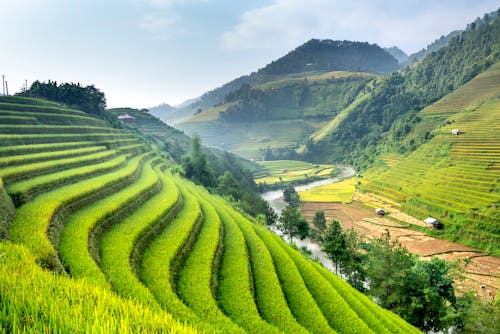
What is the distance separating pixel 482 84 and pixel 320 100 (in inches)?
3833

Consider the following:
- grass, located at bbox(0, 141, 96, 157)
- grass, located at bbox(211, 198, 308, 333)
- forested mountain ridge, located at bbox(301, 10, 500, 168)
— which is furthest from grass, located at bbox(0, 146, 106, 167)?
forested mountain ridge, located at bbox(301, 10, 500, 168)

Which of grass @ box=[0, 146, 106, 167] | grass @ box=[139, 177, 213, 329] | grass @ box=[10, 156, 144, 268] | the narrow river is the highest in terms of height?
grass @ box=[0, 146, 106, 167]

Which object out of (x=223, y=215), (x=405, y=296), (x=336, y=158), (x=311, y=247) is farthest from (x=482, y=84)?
(x=223, y=215)

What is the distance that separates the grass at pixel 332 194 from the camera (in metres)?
56.3

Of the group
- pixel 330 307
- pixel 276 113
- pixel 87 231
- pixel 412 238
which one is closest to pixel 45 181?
pixel 87 231

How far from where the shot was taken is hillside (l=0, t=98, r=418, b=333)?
152 inches

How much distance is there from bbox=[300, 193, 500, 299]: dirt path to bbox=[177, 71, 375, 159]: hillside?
287 ft

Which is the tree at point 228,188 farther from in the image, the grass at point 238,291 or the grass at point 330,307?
the grass at point 330,307

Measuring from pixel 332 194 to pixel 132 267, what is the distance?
179 ft

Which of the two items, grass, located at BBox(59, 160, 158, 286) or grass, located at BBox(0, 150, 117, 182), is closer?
grass, located at BBox(59, 160, 158, 286)

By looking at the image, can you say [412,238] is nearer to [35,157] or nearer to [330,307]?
[330,307]

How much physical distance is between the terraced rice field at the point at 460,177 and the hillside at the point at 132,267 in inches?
1071

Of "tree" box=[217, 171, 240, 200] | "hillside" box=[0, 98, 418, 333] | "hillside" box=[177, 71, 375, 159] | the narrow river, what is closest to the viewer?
"hillside" box=[0, 98, 418, 333]

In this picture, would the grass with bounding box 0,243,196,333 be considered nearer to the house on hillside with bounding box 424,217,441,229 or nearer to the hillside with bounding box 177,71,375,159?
the house on hillside with bounding box 424,217,441,229
